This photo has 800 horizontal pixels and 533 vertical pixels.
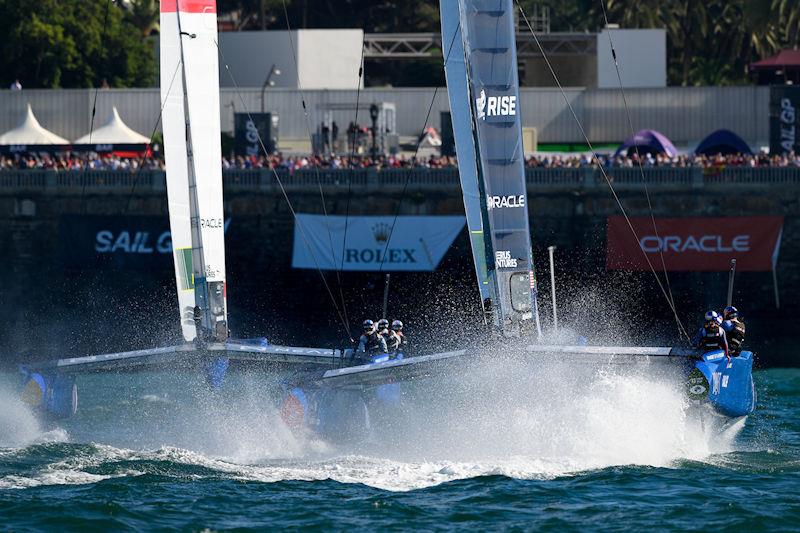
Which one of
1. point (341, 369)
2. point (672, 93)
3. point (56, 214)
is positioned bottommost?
point (341, 369)

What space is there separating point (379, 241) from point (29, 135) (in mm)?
15817

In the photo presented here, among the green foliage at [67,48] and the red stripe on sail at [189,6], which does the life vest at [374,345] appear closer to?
the red stripe on sail at [189,6]

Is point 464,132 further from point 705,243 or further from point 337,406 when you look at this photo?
point 705,243

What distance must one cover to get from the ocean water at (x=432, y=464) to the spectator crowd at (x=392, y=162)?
51.5ft

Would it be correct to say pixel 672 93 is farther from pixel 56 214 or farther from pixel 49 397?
pixel 49 397

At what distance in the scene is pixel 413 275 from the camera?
39594 mm

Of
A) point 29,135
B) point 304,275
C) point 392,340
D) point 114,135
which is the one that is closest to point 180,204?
point 392,340

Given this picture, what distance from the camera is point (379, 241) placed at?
39844mm

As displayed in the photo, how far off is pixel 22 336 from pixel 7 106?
15.8 metres

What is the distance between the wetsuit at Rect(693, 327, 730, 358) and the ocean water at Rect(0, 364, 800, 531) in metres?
0.76

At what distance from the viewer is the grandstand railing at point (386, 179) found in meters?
39.8

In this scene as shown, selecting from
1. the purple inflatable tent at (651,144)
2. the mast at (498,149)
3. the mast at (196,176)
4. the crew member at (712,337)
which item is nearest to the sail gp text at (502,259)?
the mast at (498,149)

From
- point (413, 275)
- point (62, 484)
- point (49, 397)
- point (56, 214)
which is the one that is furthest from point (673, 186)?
point (62, 484)

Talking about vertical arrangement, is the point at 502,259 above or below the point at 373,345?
above
